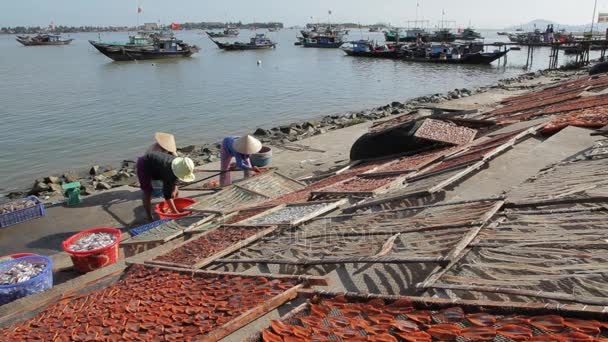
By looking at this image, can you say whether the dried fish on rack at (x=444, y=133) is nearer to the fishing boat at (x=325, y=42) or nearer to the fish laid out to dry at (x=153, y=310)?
the fish laid out to dry at (x=153, y=310)

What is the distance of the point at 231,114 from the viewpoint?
24406 millimetres

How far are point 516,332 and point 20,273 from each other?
6.03 m

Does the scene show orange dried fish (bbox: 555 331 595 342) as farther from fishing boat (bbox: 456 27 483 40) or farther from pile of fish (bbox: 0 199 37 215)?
fishing boat (bbox: 456 27 483 40)

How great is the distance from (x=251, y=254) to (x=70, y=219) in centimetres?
604

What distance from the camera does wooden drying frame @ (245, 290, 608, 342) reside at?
8.08 ft

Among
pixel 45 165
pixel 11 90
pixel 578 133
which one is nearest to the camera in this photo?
pixel 578 133

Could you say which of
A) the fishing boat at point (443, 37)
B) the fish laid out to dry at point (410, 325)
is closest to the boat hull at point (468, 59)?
the fishing boat at point (443, 37)

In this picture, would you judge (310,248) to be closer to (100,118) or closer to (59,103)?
(100,118)

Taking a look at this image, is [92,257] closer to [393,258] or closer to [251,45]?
[393,258]

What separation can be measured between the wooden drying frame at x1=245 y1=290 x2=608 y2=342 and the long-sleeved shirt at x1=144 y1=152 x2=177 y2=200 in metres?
4.64

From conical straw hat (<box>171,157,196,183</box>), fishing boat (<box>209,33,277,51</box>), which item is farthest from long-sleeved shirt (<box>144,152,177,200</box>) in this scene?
fishing boat (<box>209,33,277,51</box>)

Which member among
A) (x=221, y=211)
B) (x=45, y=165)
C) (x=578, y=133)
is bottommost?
(x=45, y=165)

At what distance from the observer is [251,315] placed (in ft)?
11.1

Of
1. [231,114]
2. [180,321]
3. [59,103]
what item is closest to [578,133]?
[180,321]
